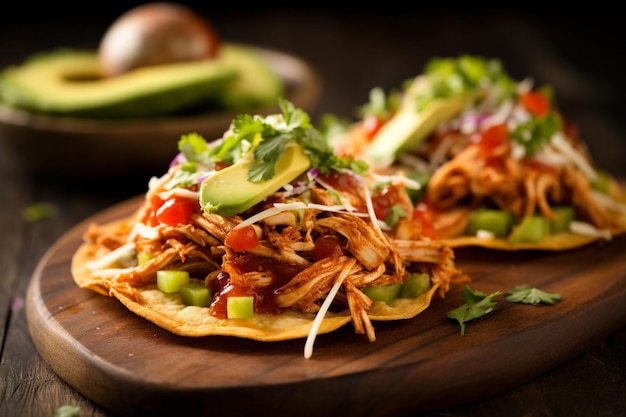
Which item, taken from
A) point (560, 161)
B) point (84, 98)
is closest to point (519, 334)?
point (560, 161)

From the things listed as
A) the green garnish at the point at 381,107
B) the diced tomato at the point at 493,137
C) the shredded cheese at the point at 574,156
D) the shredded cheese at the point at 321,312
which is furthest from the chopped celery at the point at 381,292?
the green garnish at the point at 381,107

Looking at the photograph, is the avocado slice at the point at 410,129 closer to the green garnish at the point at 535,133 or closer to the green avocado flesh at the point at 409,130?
the green avocado flesh at the point at 409,130

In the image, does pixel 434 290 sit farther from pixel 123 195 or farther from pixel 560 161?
pixel 123 195

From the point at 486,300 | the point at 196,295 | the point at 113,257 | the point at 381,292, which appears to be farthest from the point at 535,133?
the point at 113,257

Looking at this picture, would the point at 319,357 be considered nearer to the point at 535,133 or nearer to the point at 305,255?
the point at 305,255

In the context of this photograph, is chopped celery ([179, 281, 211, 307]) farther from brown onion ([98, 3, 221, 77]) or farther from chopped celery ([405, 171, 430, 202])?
brown onion ([98, 3, 221, 77])

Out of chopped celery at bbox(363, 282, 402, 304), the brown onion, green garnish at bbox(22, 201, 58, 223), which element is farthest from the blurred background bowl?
chopped celery at bbox(363, 282, 402, 304)
